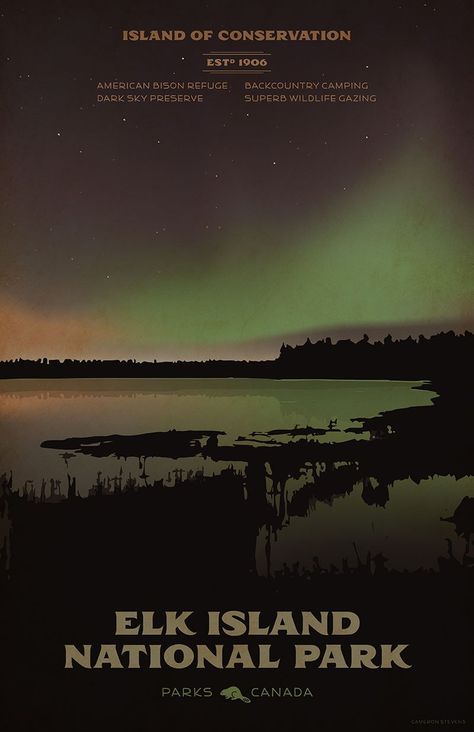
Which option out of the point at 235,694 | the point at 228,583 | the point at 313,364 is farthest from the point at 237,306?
the point at 235,694

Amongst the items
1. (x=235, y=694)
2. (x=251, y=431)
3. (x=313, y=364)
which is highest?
(x=313, y=364)

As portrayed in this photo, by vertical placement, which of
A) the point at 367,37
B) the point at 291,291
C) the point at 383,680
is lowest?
the point at 383,680

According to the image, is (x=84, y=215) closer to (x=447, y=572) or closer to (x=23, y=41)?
(x=23, y=41)

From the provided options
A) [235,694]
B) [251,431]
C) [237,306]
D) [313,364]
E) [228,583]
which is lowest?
[235,694]

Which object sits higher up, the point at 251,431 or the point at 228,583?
the point at 251,431

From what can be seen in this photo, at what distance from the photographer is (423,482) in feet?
5.38

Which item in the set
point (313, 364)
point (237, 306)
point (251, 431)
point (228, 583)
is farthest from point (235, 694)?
point (237, 306)

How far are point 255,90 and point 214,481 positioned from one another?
3.67ft

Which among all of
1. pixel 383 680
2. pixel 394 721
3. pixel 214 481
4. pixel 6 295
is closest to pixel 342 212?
pixel 214 481

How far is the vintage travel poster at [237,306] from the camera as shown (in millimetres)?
1626

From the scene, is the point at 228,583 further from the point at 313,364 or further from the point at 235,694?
the point at 313,364

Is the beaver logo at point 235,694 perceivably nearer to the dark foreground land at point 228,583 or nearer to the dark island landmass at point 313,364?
the dark foreground land at point 228,583

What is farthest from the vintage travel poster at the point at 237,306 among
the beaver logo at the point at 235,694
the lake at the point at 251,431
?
A: the beaver logo at the point at 235,694

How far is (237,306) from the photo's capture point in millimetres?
1641
